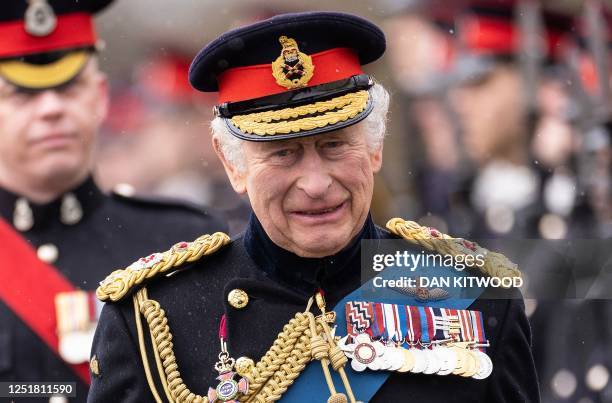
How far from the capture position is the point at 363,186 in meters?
3.75

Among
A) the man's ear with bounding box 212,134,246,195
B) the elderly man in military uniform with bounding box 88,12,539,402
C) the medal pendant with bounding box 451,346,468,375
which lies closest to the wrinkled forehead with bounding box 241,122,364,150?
the elderly man in military uniform with bounding box 88,12,539,402

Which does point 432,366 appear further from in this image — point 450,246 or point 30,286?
point 30,286

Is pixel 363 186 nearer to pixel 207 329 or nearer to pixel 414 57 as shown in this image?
pixel 207 329

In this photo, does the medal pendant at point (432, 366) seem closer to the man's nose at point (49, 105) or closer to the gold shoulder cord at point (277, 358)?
the gold shoulder cord at point (277, 358)

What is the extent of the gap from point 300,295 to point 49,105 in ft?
6.56

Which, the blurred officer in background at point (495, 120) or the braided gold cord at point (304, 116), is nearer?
the braided gold cord at point (304, 116)

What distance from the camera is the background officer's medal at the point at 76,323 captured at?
5.30m

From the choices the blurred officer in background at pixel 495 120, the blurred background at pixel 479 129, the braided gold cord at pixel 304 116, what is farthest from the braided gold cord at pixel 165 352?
the blurred officer in background at pixel 495 120

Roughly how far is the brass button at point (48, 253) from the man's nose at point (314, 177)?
214cm

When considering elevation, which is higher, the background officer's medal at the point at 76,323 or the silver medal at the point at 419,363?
the silver medal at the point at 419,363

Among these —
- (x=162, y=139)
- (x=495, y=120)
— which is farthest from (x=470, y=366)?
(x=162, y=139)

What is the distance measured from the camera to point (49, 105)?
5.53 meters

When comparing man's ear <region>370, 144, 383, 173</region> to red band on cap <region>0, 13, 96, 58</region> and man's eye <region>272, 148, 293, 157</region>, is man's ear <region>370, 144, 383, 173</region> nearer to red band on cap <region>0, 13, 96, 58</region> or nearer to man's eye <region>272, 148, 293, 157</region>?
man's eye <region>272, 148, 293, 157</region>

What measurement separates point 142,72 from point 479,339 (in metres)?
9.44
